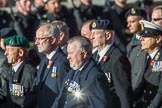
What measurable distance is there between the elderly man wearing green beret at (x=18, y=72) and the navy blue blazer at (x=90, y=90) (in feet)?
3.28

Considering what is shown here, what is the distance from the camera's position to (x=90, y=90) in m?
6.96

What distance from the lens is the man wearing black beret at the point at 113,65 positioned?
→ 779 centimetres

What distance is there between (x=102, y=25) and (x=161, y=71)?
0.99 m

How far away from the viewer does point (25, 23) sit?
42.0ft

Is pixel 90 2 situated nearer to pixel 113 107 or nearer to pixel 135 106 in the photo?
pixel 135 106

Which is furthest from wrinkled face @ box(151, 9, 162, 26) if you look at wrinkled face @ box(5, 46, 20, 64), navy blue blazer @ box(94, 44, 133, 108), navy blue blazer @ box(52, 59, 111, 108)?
navy blue blazer @ box(52, 59, 111, 108)

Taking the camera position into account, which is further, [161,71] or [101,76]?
[161,71]

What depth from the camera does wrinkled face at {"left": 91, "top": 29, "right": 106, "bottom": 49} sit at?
8.12m

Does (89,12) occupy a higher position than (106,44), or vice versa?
(106,44)

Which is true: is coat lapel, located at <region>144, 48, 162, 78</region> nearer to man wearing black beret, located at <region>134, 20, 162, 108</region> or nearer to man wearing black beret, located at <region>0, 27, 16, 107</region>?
man wearing black beret, located at <region>134, 20, 162, 108</region>

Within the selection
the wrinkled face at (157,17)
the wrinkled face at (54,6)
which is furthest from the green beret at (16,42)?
the wrinkled face at (54,6)

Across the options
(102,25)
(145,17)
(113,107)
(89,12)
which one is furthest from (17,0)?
(113,107)

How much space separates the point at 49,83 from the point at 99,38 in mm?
872

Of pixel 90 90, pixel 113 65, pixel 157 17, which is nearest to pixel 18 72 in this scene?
pixel 113 65
